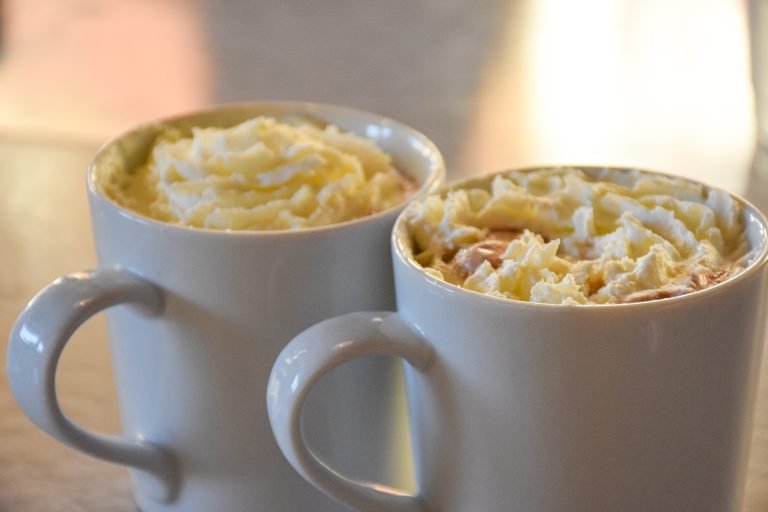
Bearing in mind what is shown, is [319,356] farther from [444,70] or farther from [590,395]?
[444,70]

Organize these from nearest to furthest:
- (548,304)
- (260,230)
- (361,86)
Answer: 1. (548,304)
2. (260,230)
3. (361,86)

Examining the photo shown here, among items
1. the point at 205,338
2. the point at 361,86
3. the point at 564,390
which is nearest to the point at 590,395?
the point at 564,390

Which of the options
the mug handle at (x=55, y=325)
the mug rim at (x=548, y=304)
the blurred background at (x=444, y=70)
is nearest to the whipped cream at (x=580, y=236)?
the mug rim at (x=548, y=304)

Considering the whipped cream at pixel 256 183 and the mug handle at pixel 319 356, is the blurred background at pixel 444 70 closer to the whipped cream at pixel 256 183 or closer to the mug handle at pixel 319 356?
the whipped cream at pixel 256 183

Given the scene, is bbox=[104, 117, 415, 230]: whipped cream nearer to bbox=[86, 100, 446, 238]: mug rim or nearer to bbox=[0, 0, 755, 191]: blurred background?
bbox=[86, 100, 446, 238]: mug rim

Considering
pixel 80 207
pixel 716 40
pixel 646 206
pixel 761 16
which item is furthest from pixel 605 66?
pixel 646 206

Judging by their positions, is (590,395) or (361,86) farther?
(361,86)

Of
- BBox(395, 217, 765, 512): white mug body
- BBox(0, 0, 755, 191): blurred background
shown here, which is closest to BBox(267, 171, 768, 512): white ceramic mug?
BBox(395, 217, 765, 512): white mug body
